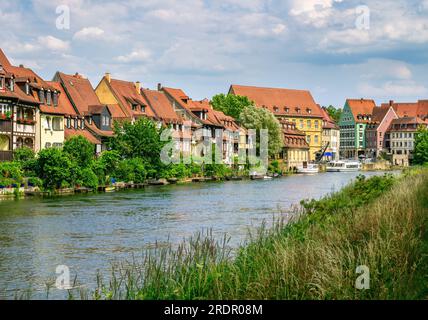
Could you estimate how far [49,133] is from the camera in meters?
58.0

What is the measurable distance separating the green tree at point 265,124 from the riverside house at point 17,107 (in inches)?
1756

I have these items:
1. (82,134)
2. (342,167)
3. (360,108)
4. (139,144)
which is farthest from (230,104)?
(360,108)

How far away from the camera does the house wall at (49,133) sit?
5719 cm

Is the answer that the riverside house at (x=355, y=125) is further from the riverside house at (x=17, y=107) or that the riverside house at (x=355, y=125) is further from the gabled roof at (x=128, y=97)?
the riverside house at (x=17, y=107)

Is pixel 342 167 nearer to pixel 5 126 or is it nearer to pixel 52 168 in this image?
pixel 5 126

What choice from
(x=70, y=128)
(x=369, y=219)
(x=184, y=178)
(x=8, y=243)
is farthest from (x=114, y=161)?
(x=369, y=219)

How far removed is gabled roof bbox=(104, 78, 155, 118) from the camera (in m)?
74.0

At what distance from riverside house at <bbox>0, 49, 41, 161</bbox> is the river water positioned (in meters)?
9.52

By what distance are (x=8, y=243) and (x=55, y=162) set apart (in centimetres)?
2443

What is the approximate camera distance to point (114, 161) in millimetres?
57281

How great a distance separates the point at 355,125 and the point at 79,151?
376 ft

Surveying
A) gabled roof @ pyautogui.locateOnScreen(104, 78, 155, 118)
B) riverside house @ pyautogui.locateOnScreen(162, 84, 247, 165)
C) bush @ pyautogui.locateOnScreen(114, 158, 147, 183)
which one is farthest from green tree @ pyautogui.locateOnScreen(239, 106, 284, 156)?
bush @ pyautogui.locateOnScreen(114, 158, 147, 183)
